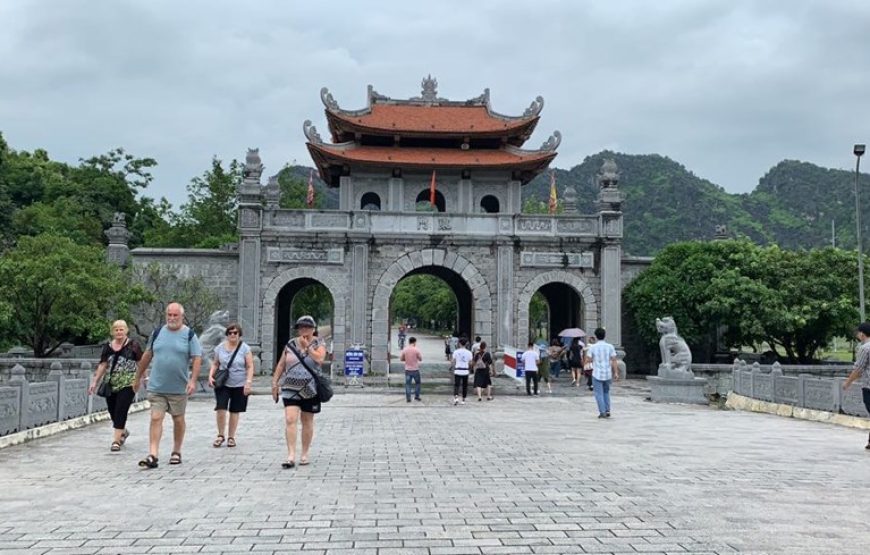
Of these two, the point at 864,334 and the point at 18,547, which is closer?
the point at 18,547

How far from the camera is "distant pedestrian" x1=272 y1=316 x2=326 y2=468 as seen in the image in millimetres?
7404

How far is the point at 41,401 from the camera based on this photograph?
10141 mm

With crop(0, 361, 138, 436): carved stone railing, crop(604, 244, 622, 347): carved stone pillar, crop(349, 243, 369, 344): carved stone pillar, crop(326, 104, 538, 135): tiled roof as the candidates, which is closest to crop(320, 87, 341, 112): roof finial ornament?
crop(326, 104, 538, 135): tiled roof

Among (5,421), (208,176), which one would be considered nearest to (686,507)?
(5,421)

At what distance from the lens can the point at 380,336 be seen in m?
24.5

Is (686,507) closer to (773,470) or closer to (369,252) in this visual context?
(773,470)

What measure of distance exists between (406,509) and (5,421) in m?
6.33

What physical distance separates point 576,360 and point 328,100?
557 inches

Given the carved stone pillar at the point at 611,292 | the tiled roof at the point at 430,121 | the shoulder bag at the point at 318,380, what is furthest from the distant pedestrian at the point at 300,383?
the tiled roof at the point at 430,121

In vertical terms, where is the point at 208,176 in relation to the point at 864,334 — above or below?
above

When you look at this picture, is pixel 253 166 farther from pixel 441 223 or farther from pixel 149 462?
pixel 149 462

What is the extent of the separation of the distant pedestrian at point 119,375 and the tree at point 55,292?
1289cm

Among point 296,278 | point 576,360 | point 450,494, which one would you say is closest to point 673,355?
point 576,360

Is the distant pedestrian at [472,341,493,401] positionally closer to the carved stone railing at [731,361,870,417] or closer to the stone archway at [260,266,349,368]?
the carved stone railing at [731,361,870,417]
